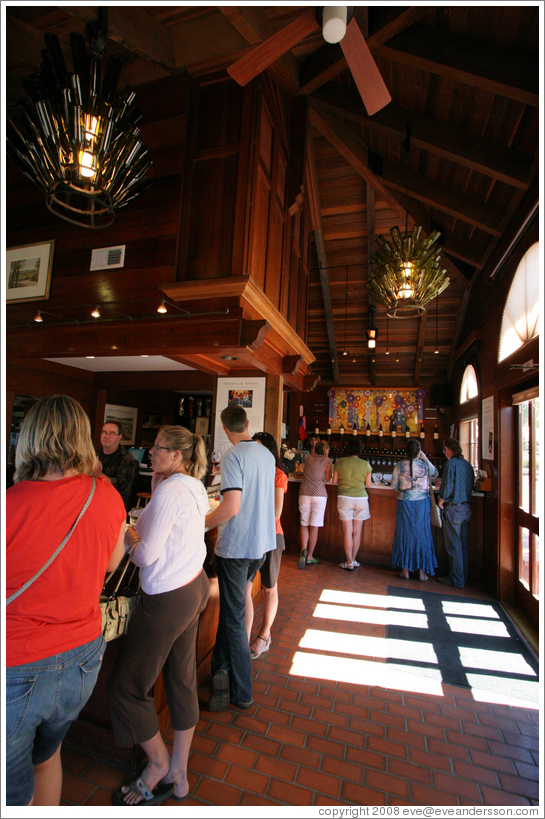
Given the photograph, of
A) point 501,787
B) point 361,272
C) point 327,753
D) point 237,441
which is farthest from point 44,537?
point 361,272

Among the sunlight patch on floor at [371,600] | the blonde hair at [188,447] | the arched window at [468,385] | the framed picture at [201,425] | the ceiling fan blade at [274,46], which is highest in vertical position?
the ceiling fan blade at [274,46]

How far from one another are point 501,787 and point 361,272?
9586 mm

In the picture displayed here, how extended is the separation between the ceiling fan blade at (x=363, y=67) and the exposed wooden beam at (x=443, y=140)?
282 cm

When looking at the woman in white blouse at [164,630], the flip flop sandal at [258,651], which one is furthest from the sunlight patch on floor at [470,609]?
the woman in white blouse at [164,630]

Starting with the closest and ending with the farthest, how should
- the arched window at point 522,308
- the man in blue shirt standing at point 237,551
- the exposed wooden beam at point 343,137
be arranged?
the man in blue shirt standing at point 237,551
the arched window at point 522,308
the exposed wooden beam at point 343,137

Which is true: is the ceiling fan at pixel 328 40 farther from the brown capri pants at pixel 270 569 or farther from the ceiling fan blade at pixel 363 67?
the brown capri pants at pixel 270 569

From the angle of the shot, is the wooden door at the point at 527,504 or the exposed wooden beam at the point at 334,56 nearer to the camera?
the exposed wooden beam at the point at 334,56

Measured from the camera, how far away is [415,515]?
562cm

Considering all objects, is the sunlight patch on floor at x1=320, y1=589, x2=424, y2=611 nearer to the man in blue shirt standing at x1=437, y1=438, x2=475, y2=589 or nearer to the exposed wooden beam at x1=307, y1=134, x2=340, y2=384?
the man in blue shirt standing at x1=437, y1=438, x2=475, y2=589

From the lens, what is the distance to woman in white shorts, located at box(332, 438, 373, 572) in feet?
19.3

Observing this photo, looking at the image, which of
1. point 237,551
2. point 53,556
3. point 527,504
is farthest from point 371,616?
point 53,556

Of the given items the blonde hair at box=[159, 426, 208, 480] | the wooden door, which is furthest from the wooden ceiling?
the blonde hair at box=[159, 426, 208, 480]

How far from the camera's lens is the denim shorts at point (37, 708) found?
4.75ft

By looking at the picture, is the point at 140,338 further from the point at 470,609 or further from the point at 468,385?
the point at 468,385
